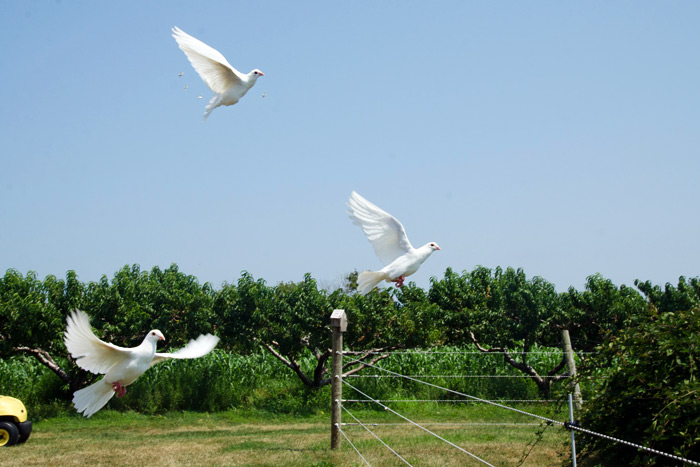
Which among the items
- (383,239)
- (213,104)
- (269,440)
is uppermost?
(213,104)

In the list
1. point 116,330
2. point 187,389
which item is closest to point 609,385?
point 116,330

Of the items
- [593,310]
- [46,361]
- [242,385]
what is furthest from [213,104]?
[593,310]

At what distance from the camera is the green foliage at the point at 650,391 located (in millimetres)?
4551

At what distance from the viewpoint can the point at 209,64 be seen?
7926 millimetres

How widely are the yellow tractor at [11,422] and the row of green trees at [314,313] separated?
3017mm

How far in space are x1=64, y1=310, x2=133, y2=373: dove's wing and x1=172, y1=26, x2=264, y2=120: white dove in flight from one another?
272 centimetres

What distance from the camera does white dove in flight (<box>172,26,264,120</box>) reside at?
7719 mm

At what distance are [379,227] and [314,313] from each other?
7.65 m

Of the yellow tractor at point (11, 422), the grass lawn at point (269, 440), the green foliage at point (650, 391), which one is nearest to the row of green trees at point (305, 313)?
the grass lawn at point (269, 440)

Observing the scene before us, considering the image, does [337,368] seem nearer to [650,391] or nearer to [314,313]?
[650,391]

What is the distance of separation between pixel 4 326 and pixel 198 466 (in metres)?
7.10

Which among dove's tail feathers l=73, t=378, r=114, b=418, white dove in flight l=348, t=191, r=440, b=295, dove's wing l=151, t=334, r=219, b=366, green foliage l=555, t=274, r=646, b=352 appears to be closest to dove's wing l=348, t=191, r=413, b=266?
white dove in flight l=348, t=191, r=440, b=295

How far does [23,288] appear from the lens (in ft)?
45.9

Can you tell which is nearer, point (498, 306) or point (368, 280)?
point (368, 280)
